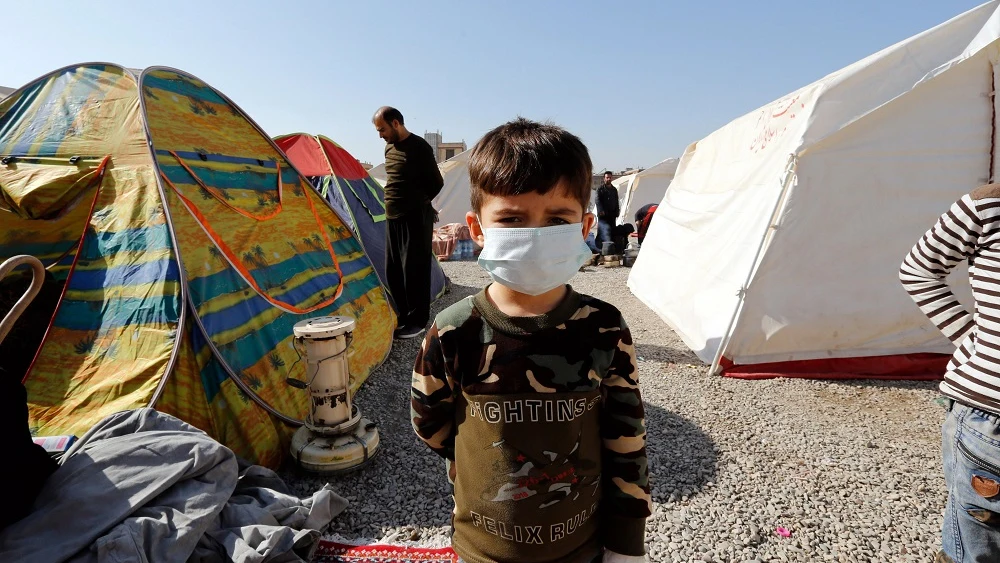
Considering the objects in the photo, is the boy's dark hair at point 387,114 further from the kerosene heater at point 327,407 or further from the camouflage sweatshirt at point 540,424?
the camouflage sweatshirt at point 540,424

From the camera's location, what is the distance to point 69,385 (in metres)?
2.45

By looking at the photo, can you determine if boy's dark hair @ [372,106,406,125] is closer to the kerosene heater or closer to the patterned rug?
the kerosene heater

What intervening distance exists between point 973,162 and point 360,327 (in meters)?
4.74

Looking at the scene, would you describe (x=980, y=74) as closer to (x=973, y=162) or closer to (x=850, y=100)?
(x=973, y=162)

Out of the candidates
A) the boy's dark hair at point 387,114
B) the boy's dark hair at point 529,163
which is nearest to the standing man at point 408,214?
the boy's dark hair at point 387,114

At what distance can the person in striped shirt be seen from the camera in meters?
1.38

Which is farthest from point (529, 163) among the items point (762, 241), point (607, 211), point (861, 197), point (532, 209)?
point (607, 211)

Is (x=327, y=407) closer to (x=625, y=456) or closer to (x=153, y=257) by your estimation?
Answer: (x=153, y=257)

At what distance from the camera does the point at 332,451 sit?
2578mm

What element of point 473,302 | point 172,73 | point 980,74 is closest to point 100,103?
point 172,73

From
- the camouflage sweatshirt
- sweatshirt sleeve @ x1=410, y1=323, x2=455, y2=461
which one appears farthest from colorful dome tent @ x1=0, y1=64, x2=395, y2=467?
the camouflage sweatshirt

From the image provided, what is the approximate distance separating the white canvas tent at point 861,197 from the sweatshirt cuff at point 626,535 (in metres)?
3.07

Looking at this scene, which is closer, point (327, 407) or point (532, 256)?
point (532, 256)

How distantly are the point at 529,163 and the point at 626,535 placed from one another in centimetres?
91
